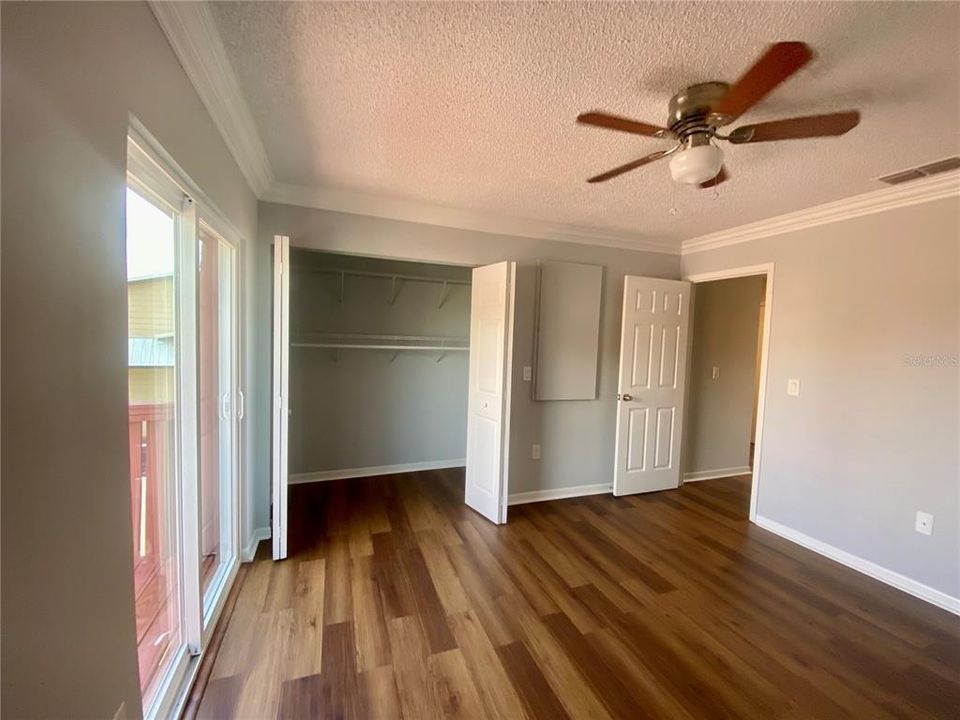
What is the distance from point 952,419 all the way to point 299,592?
3686 mm

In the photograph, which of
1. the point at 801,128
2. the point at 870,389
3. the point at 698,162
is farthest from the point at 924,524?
the point at 698,162

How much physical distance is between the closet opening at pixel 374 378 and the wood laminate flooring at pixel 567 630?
2.74 feet

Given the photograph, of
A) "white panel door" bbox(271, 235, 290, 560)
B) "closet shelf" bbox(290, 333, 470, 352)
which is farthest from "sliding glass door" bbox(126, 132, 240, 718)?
"closet shelf" bbox(290, 333, 470, 352)

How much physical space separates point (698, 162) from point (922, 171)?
5.40 feet

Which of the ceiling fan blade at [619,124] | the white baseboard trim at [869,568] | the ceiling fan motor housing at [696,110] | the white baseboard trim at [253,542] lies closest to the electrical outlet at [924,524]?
the white baseboard trim at [869,568]

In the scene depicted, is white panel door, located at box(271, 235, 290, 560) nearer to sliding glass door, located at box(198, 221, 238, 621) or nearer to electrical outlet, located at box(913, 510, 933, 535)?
sliding glass door, located at box(198, 221, 238, 621)

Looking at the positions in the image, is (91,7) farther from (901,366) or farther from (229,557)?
(901,366)

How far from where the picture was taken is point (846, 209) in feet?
8.66

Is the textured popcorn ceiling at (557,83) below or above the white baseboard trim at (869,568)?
above

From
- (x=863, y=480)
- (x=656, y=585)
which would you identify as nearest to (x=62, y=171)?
(x=656, y=585)

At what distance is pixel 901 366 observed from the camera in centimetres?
241

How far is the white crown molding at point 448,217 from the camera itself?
2.68 m

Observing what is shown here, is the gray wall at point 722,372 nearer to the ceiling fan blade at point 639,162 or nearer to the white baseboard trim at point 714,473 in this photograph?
the white baseboard trim at point 714,473

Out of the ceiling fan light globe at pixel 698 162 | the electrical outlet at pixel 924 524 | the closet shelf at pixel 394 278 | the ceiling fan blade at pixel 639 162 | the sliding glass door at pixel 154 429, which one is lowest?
the electrical outlet at pixel 924 524
